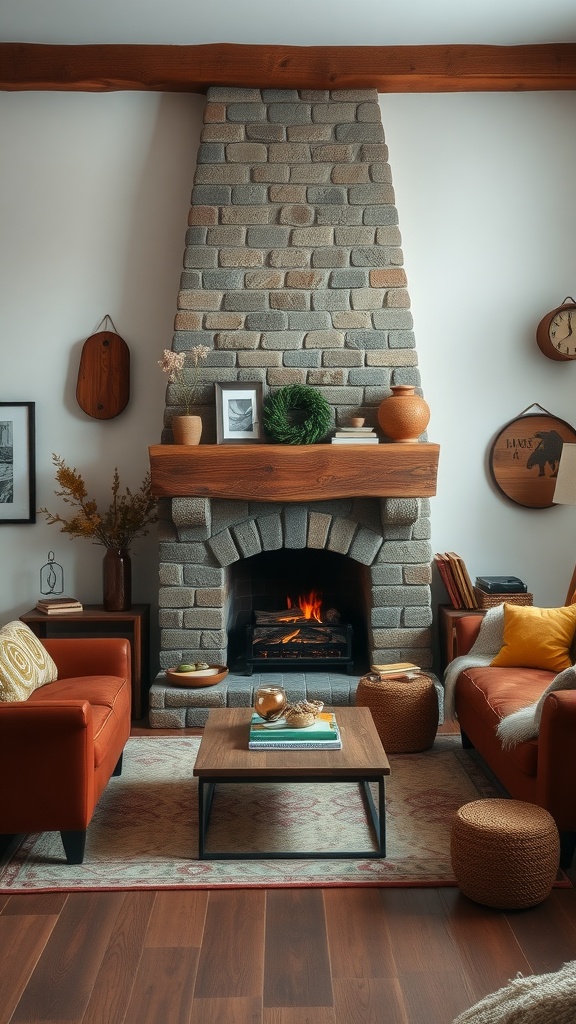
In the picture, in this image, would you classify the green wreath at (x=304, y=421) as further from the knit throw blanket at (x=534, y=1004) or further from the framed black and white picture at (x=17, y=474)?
the knit throw blanket at (x=534, y=1004)

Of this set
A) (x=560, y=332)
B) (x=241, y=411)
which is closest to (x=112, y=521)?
(x=241, y=411)

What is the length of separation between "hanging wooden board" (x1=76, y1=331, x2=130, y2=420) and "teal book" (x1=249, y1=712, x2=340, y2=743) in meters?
2.42

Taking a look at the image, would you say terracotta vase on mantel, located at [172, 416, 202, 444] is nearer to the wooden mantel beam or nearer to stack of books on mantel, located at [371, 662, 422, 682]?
stack of books on mantel, located at [371, 662, 422, 682]

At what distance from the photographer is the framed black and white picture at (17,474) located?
5.33m

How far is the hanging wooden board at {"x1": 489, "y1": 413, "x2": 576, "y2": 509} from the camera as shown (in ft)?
17.5

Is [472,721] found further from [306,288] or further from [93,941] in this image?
[306,288]

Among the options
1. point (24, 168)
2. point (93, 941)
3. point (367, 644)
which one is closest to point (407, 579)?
point (367, 644)

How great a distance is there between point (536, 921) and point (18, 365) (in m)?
3.94

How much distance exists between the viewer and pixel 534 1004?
1.32 meters

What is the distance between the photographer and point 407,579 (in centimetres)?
503

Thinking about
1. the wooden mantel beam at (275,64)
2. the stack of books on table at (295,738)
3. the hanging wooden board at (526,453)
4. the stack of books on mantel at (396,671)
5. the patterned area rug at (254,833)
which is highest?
the wooden mantel beam at (275,64)

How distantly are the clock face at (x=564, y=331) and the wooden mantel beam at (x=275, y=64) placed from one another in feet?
4.11

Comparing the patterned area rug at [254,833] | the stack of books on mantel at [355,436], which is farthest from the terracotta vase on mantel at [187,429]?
the patterned area rug at [254,833]

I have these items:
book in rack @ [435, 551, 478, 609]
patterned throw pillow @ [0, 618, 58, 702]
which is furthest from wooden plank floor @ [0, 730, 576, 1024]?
book in rack @ [435, 551, 478, 609]
